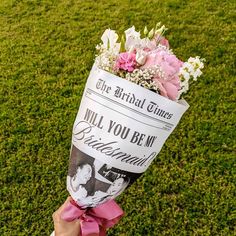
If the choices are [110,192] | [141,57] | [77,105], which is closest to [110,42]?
[141,57]

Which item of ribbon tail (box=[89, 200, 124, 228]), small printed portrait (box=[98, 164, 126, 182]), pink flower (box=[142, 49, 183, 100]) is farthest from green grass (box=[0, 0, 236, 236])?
pink flower (box=[142, 49, 183, 100])

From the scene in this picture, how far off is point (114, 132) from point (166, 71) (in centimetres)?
34

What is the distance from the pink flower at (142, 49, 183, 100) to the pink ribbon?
693mm

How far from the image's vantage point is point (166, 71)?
6.79ft

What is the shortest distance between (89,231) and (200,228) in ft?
4.73

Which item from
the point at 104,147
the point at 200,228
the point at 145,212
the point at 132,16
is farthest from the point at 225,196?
the point at 132,16

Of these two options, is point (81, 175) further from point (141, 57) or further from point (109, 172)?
point (141, 57)

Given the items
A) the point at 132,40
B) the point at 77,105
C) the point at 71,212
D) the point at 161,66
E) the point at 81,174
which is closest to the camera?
the point at 161,66

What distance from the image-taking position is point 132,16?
18.8 feet

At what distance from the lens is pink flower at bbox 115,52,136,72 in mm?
2081

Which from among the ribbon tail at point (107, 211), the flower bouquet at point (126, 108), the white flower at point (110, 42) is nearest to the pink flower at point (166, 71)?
the flower bouquet at point (126, 108)

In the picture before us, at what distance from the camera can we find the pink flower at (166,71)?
2.07 meters

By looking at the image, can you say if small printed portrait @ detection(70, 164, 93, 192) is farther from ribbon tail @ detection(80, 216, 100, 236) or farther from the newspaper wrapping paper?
ribbon tail @ detection(80, 216, 100, 236)

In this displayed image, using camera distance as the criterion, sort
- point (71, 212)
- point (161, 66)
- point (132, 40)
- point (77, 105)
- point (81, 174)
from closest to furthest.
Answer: point (161, 66), point (132, 40), point (81, 174), point (71, 212), point (77, 105)
